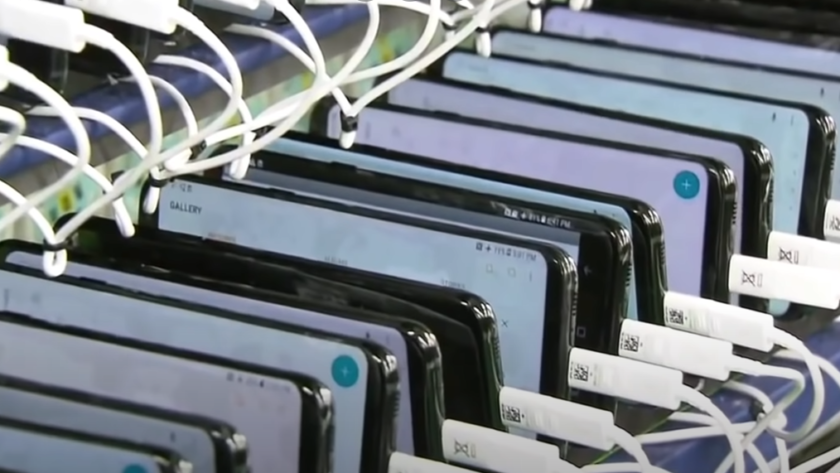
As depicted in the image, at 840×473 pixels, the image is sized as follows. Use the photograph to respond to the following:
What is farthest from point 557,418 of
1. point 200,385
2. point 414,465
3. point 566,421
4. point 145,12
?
point 145,12

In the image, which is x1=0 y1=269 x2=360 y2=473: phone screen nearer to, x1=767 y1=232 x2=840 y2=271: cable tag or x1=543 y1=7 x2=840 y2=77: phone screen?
x1=767 y1=232 x2=840 y2=271: cable tag

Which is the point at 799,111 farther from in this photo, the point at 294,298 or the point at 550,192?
the point at 294,298

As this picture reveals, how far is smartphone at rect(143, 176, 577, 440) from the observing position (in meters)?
0.81

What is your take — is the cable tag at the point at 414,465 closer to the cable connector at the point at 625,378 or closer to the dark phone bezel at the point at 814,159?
the cable connector at the point at 625,378

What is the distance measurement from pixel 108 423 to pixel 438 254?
0.79 ft

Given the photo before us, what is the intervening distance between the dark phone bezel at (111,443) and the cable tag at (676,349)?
1.11 feet

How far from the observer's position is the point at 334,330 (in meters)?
0.73

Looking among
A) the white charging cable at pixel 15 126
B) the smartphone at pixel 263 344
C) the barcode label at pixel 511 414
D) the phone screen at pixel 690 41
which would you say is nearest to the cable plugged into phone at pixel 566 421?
the barcode label at pixel 511 414

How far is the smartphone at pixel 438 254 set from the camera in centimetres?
81

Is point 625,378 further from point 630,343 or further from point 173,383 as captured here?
point 173,383

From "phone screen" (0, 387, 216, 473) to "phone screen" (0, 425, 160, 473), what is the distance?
0.06ft

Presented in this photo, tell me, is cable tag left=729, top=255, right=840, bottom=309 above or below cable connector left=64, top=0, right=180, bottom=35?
below

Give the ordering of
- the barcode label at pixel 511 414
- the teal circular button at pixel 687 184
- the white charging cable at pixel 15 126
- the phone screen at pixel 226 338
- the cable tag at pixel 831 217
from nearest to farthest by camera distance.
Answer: the white charging cable at pixel 15 126
the phone screen at pixel 226 338
the barcode label at pixel 511 414
the teal circular button at pixel 687 184
the cable tag at pixel 831 217

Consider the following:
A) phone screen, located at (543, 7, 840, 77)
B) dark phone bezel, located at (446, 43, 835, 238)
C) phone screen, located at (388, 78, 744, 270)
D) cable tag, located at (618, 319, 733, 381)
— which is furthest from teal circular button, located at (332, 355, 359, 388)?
phone screen, located at (543, 7, 840, 77)
